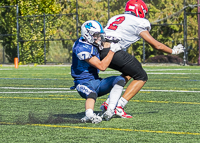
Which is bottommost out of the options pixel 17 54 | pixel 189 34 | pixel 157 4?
pixel 17 54

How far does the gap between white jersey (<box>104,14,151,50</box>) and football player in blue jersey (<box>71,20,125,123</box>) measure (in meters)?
0.60

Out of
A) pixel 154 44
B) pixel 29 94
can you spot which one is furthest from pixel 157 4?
pixel 154 44

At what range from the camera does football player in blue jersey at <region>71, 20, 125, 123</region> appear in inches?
223

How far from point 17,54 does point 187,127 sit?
21883 millimetres

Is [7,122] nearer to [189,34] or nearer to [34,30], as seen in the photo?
[189,34]

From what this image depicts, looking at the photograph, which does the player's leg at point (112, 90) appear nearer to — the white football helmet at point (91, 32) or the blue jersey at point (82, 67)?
the blue jersey at point (82, 67)

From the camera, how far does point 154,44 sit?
6.27 m

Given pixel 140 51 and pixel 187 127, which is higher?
pixel 187 127

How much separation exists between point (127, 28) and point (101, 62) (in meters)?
0.96

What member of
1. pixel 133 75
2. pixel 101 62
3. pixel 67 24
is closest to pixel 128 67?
pixel 133 75

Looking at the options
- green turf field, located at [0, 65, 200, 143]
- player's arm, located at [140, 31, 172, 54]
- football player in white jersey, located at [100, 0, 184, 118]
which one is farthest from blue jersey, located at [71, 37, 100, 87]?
player's arm, located at [140, 31, 172, 54]

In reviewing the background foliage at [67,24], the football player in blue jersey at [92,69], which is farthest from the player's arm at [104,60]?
the background foliage at [67,24]

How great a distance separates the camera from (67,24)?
25.8 m

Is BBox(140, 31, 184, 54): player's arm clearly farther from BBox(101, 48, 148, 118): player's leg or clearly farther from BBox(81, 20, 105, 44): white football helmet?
BBox(81, 20, 105, 44): white football helmet
